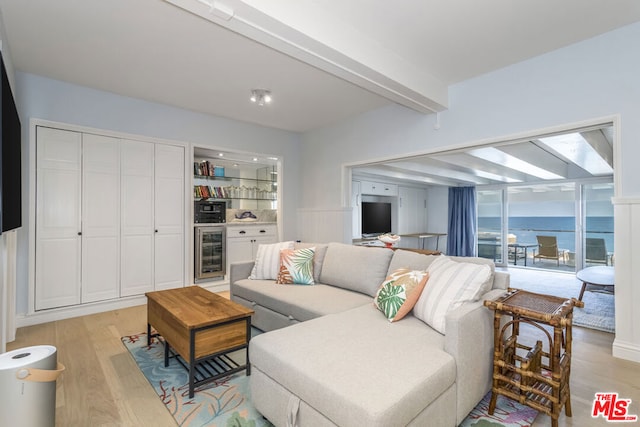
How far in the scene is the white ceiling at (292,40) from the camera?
2160 mm

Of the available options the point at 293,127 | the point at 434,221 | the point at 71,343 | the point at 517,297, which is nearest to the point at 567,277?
the point at 434,221

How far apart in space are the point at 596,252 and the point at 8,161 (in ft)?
28.9

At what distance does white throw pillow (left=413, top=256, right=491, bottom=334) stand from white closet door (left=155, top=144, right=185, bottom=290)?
339 centimetres

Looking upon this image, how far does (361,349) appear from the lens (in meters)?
1.63

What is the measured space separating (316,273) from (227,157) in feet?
9.36

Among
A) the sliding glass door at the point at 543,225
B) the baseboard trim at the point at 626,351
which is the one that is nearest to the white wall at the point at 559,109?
the baseboard trim at the point at 626,351

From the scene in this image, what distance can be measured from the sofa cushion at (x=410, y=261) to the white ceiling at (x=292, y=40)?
1542 mm

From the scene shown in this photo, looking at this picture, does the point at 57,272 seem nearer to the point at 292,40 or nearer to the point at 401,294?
the point at 292,40

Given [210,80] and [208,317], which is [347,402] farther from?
[210,80]

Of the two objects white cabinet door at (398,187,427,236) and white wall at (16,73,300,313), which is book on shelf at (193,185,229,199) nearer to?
white wall at (16,73,300,313)

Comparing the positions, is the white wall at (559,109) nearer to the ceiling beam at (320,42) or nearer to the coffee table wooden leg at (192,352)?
the ceiling beam at (320,42)

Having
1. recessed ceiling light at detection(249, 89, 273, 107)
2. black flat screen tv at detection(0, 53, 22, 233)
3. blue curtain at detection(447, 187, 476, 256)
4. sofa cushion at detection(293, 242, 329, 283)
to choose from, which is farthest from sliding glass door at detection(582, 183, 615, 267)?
black flat screen tv at detection(0, 53, 22, 233)

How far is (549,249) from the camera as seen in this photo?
7.10 meters

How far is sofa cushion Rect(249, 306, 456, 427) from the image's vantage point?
1.24 m
